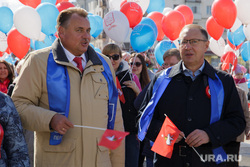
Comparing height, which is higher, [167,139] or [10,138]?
[10,138]

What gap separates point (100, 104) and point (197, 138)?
79cm

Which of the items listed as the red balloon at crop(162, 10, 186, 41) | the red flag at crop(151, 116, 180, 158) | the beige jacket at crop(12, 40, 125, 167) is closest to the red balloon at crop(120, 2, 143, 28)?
the red balloon at crop(162, 10, 186, 41)

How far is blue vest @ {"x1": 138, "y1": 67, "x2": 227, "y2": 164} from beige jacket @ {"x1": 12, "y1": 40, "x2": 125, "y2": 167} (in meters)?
0.37

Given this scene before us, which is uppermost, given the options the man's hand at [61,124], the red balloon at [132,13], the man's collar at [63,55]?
the red balloon at [132,13]

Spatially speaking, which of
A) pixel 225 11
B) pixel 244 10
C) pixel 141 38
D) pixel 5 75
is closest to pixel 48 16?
pixel 5 75

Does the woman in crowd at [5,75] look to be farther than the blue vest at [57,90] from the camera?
Yes

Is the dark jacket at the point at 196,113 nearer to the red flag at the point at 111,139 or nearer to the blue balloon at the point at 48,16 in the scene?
the red flag at the point at 111,139

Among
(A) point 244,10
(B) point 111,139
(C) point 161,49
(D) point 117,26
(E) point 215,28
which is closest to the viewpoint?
(B) point 111,139

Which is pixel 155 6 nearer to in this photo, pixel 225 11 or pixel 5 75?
pixel 225 11

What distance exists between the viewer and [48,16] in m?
7.51

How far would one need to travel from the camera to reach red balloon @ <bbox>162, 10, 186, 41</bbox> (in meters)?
8.58

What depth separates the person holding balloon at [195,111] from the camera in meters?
2.79

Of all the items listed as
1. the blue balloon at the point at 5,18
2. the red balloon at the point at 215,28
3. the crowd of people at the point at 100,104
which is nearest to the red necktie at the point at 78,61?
the crowd of people at the point at 100,104

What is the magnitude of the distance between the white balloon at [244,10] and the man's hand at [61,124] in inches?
275
